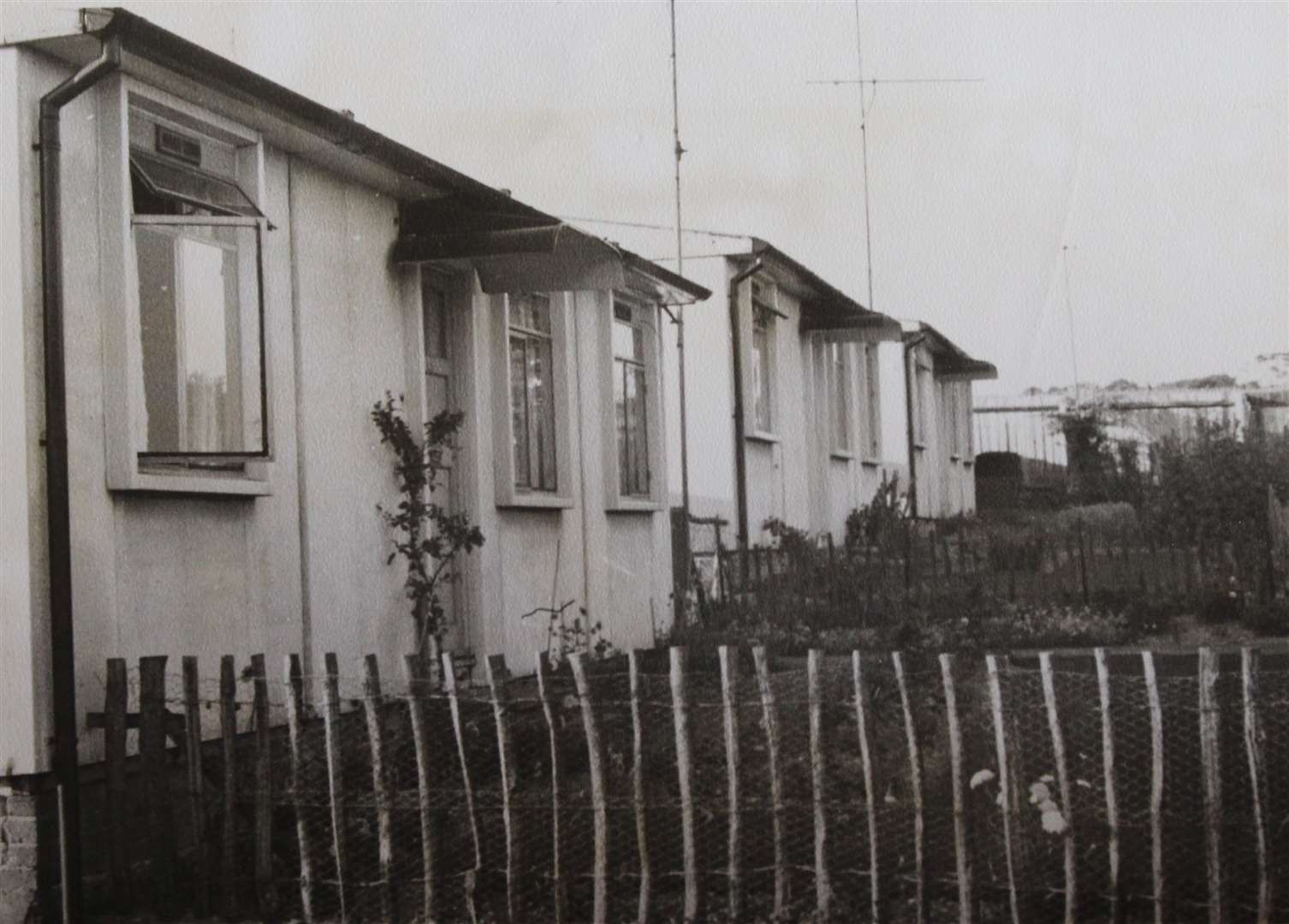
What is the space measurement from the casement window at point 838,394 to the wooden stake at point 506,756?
624 inches

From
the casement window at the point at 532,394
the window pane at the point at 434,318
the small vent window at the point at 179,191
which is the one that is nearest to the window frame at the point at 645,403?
the casement window at the point at 532,394

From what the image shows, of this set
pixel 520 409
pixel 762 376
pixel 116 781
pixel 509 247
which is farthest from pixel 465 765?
pixel 762 376

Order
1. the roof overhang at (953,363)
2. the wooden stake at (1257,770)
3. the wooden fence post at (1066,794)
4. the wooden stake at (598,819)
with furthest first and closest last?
the roof overhang at (953,363)
the wooden stake at (598,819)
the wooden fence post at (1066,794)
the wooden stake at (1257,770)

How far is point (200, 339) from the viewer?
7.84m

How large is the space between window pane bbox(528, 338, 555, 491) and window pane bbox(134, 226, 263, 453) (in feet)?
13.5

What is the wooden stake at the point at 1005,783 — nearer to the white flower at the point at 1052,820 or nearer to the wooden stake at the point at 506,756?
the white flower at the point at 1052,820

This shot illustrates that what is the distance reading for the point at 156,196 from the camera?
25.4ft

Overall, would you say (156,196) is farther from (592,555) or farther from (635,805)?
(592,555)

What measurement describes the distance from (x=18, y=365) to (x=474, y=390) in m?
4.59

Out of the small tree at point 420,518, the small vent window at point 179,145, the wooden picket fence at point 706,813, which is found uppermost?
the small vent window at point 179,145

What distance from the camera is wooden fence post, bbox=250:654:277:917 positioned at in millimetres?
6652

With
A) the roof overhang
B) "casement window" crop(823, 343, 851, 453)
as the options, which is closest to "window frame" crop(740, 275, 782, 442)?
"casement window" crop(823, 343, 851, 453)

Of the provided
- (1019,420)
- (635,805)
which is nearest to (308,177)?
(635,805)

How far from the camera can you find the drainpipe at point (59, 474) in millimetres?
6520
